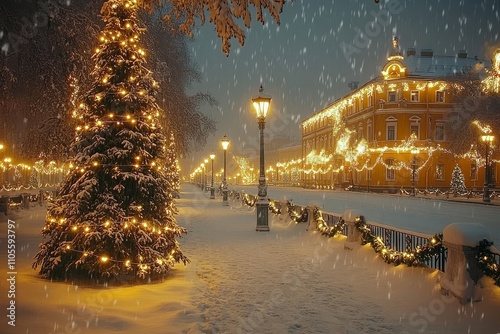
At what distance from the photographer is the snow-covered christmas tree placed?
795 centimetres

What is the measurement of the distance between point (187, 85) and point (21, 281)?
26.2m

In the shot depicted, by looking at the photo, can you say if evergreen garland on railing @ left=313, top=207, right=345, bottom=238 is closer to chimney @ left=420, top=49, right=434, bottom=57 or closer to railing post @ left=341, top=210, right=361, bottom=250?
railing post @ left=341, top=210, right=361, bottom=250

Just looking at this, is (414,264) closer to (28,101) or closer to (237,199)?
(28,101)

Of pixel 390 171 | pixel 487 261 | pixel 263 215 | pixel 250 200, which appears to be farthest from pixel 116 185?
pixel 390 171

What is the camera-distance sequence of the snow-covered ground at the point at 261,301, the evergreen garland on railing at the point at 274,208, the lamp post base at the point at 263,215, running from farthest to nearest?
the evergreen garland on railing at the point at 274,208, the lamp post base at the point at 263,215, the snow-covered ground at the point at 261,301

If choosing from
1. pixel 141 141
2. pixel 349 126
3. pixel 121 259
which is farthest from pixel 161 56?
pixel 349 126

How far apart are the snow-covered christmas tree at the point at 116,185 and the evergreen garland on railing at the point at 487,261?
5.51 metres

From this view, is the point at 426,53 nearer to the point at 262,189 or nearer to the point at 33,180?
the point at 262,189

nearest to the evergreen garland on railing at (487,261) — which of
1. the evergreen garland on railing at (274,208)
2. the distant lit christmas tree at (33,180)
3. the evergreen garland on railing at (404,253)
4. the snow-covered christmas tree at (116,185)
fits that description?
the evergreen garland on railing at (404,253)

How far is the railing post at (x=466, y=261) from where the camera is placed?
6766 mm

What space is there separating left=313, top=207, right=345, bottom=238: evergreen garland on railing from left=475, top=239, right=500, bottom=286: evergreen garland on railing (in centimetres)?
663

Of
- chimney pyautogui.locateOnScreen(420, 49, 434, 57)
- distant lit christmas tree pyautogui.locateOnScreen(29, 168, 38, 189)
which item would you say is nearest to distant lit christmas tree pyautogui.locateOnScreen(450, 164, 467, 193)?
chimney pyautogui.locateOnScreen(420, 49, 434, 57)

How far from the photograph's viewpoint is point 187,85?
3253cm

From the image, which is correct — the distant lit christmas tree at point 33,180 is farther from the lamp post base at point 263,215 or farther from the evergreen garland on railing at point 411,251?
the evergreen garland on railing at point 411,251
